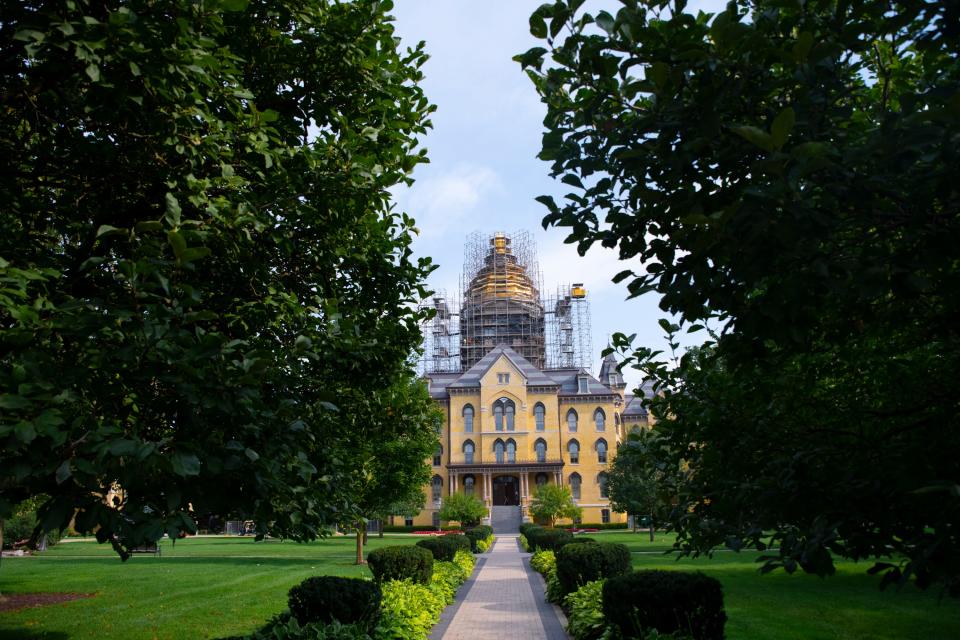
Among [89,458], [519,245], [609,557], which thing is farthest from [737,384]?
[519,245]

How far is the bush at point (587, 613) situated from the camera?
426 inches

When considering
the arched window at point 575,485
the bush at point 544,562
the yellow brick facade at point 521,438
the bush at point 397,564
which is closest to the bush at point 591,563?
the bush at point 397,564

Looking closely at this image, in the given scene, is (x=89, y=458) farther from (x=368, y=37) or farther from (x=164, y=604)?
(x=164, y=604)

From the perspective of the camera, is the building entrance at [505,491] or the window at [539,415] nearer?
the window at [539,415]

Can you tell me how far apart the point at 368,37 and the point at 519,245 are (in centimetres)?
7741

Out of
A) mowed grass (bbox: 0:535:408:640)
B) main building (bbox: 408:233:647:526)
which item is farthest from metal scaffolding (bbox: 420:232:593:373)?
mowed grass (bbox: 0:535:408:640)

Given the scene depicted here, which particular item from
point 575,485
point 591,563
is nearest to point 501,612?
point 591,563

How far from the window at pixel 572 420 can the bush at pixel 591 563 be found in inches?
2034

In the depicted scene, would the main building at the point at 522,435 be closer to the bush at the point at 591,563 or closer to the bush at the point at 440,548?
the bush at the point at 440,548

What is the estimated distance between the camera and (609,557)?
47.3 ft

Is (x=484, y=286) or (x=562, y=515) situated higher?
(x=484, y=286)

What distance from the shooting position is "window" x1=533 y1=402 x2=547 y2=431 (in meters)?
66.1

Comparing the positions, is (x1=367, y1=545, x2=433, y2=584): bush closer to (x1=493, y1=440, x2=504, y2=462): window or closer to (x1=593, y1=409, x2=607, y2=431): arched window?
(x1=493, y1=440, x2=504, y2=462): window

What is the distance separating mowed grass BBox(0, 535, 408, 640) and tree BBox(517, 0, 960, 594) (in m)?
11.6
